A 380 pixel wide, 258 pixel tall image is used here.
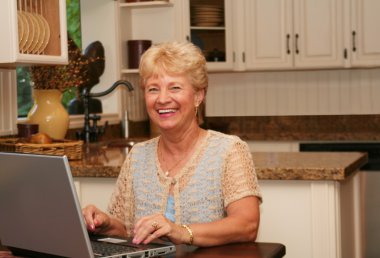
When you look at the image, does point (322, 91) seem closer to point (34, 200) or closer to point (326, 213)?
point (326, 213)

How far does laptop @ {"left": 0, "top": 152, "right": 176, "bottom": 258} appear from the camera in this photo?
1.36m

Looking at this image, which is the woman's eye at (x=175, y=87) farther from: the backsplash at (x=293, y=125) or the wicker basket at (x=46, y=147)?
the backsplash at (x=293, y=125)

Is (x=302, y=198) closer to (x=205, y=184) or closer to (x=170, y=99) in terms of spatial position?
(x=205, y=184)

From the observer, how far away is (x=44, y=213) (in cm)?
142

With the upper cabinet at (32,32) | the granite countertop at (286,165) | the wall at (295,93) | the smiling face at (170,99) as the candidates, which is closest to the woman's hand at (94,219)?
the smiling face at (170,99)

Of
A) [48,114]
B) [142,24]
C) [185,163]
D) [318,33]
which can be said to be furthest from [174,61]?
[142,24]

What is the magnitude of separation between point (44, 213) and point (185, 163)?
753 millimetres

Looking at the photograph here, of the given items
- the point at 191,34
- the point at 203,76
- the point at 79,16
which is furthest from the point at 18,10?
the point at 191,34

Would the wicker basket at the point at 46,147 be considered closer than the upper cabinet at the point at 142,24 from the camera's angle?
Yes

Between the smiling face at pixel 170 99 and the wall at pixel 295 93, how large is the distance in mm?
3279

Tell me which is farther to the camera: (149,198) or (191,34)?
(191,34)

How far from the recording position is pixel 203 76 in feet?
6.88

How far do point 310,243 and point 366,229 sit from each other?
1.74 m

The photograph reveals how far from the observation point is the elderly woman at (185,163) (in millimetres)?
2031
